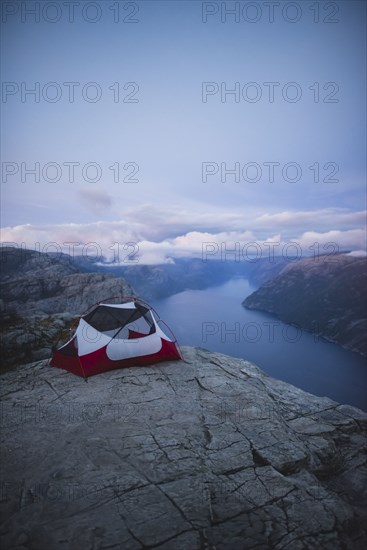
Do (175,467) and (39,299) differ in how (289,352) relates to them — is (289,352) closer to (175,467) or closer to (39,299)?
(39,299)

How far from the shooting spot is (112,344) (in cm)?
1370

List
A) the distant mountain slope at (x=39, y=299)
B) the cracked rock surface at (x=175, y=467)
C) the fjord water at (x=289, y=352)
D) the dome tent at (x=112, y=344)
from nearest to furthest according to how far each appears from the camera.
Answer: the cracked rock surface at (x=175, y=467) → the dome tent at (x=112, y=344) → the distant mountain slope at (x=39, y=299) → the fjord water at (x=289, y=352)

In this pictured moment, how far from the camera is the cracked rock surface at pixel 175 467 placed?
522cm

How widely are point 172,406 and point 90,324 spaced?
734 cm

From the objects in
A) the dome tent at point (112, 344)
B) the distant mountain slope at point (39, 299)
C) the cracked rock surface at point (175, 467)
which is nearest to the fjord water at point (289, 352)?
the distant mountain slope at point (39, 299)

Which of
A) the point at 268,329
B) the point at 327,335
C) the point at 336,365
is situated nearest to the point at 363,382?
the point at 336,365

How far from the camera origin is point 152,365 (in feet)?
46.8

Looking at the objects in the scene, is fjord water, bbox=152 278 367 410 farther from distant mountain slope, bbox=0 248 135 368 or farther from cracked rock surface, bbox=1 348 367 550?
cracked rock surface, bbox=1 348 367 550

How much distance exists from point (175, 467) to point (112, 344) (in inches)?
314

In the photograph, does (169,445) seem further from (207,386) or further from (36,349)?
(36,349)

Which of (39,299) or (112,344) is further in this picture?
(39,299)

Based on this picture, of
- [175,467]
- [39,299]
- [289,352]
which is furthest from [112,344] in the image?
[289,352]

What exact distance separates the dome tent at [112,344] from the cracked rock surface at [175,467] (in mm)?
1065

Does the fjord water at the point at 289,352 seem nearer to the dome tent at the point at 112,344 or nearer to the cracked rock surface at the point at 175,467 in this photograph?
the dome tent at the point at 112,344
